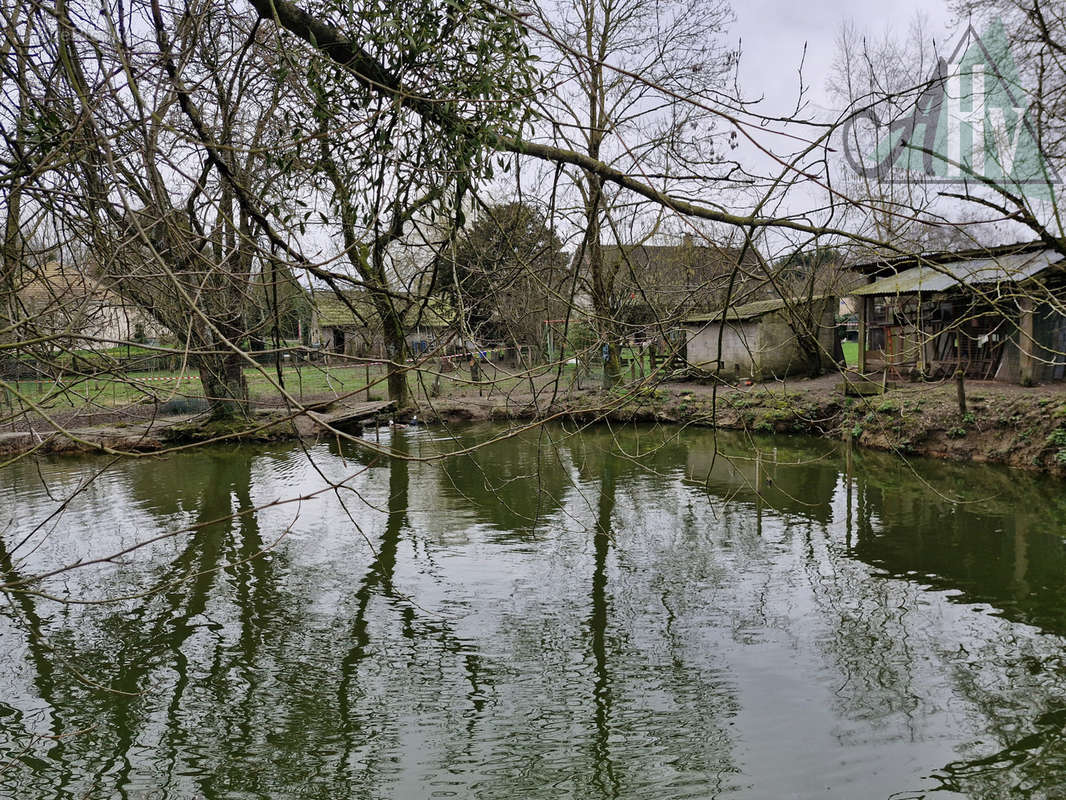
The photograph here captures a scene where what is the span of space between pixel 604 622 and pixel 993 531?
4564 millimetres

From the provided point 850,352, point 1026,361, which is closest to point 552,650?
point 1026,361

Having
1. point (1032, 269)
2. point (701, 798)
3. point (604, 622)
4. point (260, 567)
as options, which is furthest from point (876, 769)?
point (1032, 269)

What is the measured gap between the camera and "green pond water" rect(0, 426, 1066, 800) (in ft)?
14.3

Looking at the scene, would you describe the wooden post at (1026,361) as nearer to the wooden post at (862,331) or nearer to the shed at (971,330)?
the shed at (971,330)

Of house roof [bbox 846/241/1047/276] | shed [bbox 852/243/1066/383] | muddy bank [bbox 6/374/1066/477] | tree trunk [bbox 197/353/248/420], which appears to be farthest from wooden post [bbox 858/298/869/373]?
tree trunk [bbox 197/353/248/420]

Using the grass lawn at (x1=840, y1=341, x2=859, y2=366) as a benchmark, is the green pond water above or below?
below

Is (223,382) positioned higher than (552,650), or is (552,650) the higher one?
(223,382)

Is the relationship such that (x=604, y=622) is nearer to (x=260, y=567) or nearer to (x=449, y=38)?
(x=260, y=567)

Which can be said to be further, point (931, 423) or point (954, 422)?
point (931, 423)

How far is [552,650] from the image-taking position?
5.87 m

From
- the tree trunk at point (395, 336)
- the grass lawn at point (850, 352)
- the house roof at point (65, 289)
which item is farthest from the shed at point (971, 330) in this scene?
the house roof at point (65, 289)

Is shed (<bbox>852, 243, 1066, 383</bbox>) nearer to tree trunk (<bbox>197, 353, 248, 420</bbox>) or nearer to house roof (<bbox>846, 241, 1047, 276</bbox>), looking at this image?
house roof (<bbox>846, 241, 1047, 276</bbox>)

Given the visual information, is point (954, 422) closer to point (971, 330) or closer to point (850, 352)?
point (971, 330)

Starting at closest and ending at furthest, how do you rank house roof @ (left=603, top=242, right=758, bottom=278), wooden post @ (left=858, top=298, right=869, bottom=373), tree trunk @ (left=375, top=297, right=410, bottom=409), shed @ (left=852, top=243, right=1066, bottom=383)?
1. tree trunk @ (left=375, top=297, right=410, bottom=409)
2. house roof @ (left=603, top=242, right=758, bottom=278)
3. shed @ (left=852, top=243, right=1066, bottom=383)
4. wooden post @ (left=858, top=298, right=869, bottom=373)
